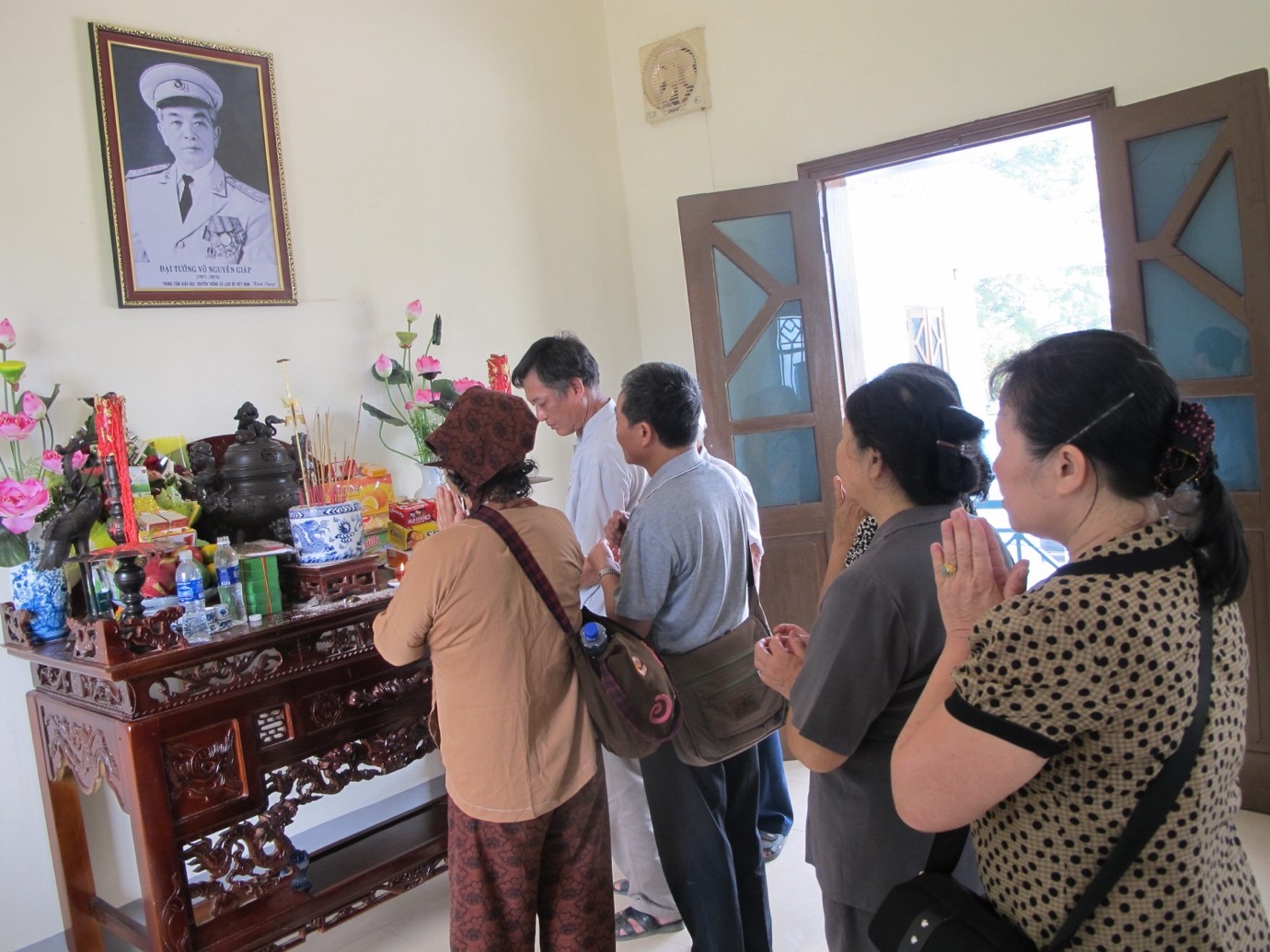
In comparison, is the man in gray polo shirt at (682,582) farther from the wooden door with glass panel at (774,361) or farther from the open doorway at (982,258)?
the open doorway at (982,258)

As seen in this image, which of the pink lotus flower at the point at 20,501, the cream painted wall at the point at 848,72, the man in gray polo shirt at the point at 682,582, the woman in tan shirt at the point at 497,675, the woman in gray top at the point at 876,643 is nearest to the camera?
the woman in gray top at the point at 876,643

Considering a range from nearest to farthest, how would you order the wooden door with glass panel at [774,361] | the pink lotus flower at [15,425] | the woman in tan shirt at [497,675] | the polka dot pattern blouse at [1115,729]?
1. the polka dot pattern blouse at [1115,729]
2. the woman in tan shirt at [497,675]
3. the pink lotus flower at [15,425]
4. the wooden door with glass panel at [774,361]

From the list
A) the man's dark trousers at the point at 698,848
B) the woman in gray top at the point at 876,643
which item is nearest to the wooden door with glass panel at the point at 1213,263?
the man's dark trousers at the point at 698,848

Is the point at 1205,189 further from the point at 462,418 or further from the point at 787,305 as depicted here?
the point at 462,418

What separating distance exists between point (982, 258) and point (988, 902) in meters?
8.10

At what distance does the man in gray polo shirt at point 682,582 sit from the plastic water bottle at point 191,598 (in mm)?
978

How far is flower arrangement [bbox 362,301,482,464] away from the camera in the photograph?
3.27m

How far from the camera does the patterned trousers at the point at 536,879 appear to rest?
1899 millimetres

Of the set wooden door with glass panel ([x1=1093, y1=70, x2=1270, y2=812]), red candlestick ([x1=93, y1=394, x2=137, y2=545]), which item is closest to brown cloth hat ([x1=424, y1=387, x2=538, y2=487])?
red candlestick ([x1=93, y1=394, x2=137, y2=545])

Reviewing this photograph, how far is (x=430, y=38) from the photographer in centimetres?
372

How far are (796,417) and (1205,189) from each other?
1608 millimetres

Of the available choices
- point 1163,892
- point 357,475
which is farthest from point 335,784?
point 1163,892

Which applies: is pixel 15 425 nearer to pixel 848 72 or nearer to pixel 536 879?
pixel 536 879

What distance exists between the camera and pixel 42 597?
94.2 inches
